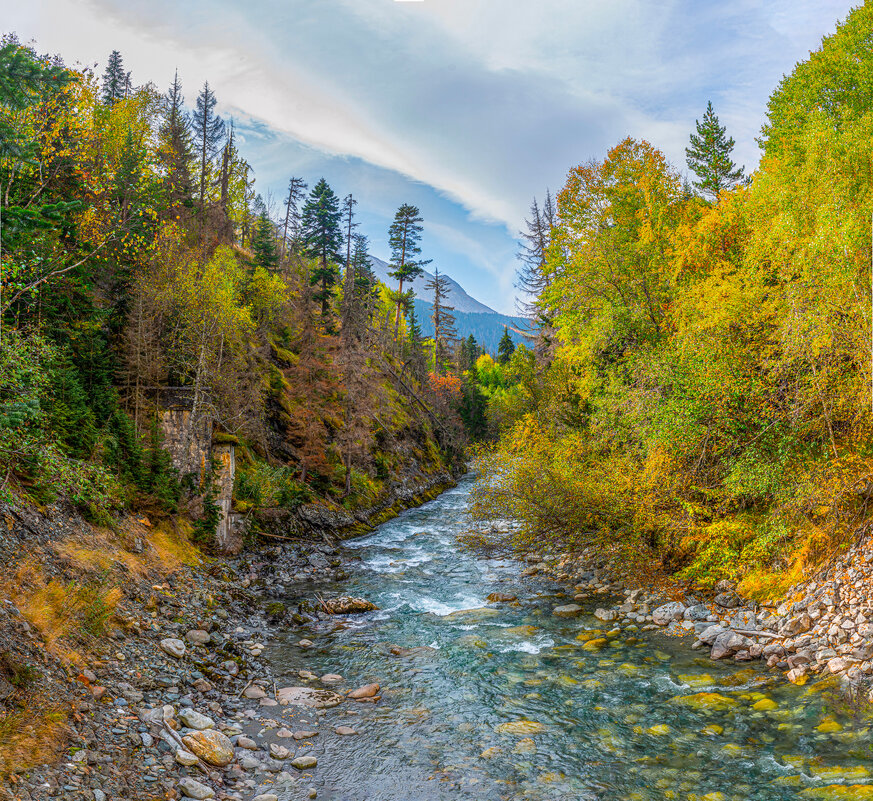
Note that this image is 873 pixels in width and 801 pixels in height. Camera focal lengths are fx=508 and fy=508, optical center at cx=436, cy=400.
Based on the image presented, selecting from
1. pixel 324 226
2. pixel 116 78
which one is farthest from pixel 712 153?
pixel 116 78

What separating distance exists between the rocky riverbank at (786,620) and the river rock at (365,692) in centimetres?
622

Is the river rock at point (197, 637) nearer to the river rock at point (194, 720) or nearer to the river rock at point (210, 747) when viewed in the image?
the river rock at point (194, 720)

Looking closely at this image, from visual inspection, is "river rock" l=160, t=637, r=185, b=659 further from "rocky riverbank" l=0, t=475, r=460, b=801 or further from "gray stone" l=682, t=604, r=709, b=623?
"gray stone" l=682, t=604, r=709, b=623

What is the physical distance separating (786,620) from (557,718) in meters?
5.42

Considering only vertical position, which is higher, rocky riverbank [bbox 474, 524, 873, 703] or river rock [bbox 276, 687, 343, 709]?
rocky riverbank [bbox 474, 524, 873, 703]

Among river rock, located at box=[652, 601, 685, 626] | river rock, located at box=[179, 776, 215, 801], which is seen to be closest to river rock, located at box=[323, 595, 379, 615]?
river rock, located at box=[652, 601, 685, 626]

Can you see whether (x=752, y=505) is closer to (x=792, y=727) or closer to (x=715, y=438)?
(x=715, y=438)

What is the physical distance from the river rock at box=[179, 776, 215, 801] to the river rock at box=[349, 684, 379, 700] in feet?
11.7

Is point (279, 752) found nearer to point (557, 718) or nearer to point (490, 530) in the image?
point (557, 718)

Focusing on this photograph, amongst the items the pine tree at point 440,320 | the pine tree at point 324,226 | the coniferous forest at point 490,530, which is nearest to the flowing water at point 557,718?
the coniferous forest at point 490,530

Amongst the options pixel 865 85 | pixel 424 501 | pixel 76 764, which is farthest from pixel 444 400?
pixel 76 764

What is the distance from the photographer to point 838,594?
1007 cm

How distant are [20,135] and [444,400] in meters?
45.5

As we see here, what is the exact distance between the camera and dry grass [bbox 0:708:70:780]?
5672mm
